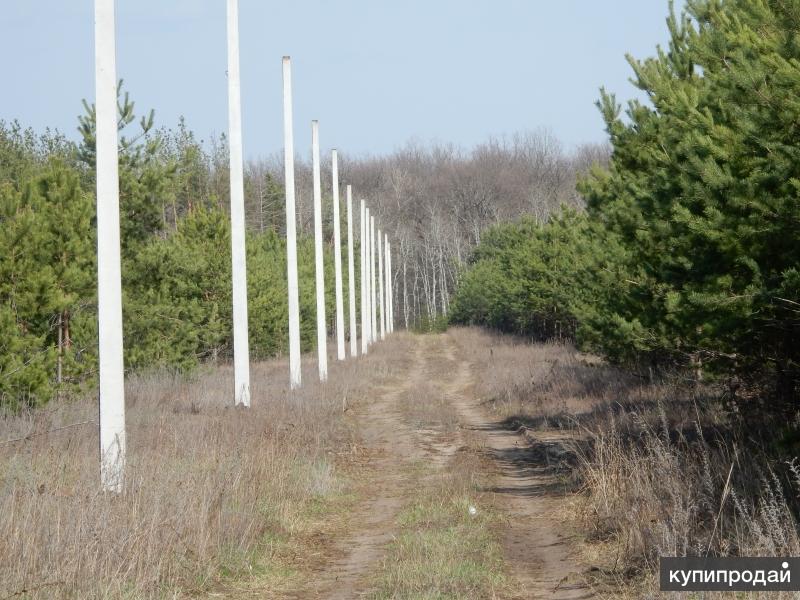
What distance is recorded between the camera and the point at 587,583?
7602mm

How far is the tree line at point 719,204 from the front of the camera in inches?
310

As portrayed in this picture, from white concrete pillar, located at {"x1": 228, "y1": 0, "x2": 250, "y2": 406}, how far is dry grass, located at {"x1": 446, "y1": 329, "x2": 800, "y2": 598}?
204 inches

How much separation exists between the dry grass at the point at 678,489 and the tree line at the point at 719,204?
80cm

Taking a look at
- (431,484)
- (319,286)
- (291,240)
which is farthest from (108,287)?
(319,286)

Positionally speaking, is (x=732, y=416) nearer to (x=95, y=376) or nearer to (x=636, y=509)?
(x=636, y=509)

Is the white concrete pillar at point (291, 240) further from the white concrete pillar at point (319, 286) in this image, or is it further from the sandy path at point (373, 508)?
the white concrete pillar at point (319, 286)

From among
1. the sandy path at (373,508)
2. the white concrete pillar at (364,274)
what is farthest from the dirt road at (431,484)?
the white concrete pillar at (364,274)

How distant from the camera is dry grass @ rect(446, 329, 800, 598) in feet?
23.6

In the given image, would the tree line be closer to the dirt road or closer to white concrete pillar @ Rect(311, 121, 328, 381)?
the dirt road

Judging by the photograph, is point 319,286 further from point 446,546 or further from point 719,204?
point 719,204

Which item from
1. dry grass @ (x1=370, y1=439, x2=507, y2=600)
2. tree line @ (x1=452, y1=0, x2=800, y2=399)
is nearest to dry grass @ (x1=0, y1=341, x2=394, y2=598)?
dry grass @ (x1=370, y1=439, x2=507, y2=600)

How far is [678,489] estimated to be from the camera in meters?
8.43

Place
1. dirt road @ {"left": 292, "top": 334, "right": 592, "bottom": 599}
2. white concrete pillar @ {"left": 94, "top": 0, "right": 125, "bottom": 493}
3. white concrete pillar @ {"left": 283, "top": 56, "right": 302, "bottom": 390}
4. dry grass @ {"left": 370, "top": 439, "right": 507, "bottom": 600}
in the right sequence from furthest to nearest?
white concrete pillar @ {"left": 283, "top": 56, "right": 302, "bottom": 390}
white concrete pillar @ {"left": 94, "top": 0, "right": 125, "bottom": 493}
dirt road @ {"left": 292, "top": 334, "right": 592, "bottom": 599}
dry grass @ {"left": 370, "top": 439, "right": 507, "bottom": 600}

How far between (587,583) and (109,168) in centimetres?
581
